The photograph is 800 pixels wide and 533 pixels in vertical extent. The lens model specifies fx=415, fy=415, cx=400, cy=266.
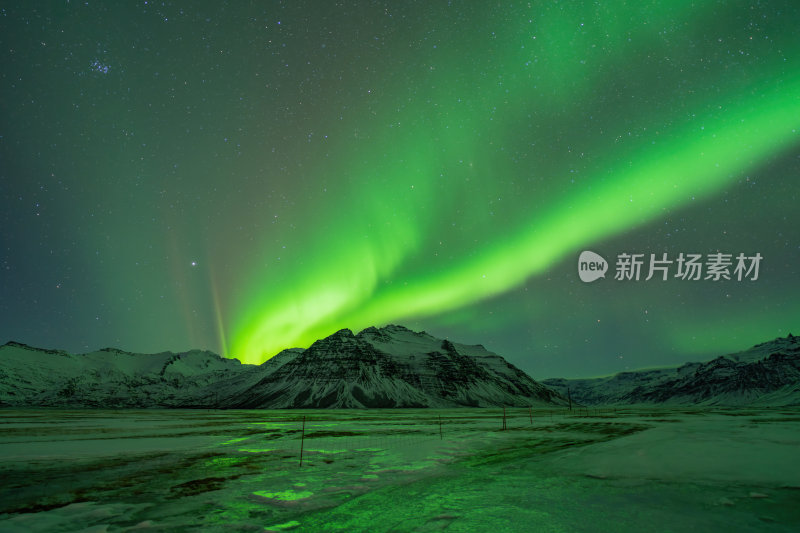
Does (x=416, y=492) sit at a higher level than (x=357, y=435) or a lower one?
higher

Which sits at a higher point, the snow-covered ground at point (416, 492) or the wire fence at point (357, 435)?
the snow-covered ground at point (416, 492)

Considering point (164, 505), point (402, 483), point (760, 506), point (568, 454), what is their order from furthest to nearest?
point (568, 454)
point (402, 483)
point (164, 505)
point (760, 506)

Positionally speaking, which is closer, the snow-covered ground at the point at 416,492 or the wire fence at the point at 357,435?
the snow-covered ground at the point at 416,492

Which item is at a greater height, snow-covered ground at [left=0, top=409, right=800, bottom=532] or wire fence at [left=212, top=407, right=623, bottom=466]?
snow-covered ground at [left=0, top=409, right=800, bottom=532]

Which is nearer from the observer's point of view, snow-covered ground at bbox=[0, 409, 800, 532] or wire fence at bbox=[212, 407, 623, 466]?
snow-covered ground at bbox=[0, 409, 800, 532]

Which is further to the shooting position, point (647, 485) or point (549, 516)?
point (647, 485)

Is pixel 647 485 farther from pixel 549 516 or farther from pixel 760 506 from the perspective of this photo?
pixel 549 516

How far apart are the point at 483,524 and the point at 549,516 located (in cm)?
158

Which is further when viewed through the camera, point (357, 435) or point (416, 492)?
point (357, 435)

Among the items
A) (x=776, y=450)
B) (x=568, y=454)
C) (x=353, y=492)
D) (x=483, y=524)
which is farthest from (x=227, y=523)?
(x=776, y=450)

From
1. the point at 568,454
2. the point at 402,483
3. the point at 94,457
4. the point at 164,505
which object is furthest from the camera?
the point at 94,457

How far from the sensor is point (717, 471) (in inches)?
546

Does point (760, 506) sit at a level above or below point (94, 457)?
above

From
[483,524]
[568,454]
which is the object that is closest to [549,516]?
[483,524]
